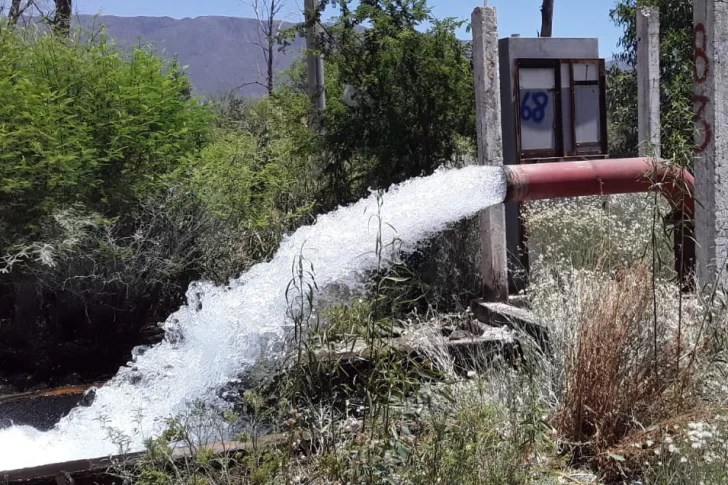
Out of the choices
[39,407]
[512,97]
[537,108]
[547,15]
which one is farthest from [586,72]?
[547,15]

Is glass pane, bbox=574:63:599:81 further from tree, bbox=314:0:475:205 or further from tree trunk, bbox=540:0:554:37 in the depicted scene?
tree trunk, bbox=540:0:554:37

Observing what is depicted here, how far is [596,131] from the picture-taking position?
7.25m

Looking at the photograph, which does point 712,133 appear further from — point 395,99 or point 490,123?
point 395,99

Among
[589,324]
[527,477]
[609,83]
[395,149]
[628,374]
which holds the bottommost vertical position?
[527,477]

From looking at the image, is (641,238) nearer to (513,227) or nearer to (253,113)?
(513,227)

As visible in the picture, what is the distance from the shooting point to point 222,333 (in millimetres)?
4406

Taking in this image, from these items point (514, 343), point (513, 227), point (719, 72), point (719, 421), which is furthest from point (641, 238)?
point (719, 421)

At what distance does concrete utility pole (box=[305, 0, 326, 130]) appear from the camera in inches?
350

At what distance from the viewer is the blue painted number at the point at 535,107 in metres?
6.87

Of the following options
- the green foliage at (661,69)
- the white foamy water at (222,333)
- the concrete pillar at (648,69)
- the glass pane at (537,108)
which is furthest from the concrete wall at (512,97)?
the green foliage at (661,69)

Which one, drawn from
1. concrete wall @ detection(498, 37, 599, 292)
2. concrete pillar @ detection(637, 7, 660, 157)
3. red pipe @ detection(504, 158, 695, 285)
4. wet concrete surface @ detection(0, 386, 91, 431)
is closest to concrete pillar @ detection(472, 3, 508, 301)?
concrete wall @ detection(498, 37, 599, 292)

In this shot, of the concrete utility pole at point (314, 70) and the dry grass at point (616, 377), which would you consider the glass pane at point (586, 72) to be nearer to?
the concrete utility pole at point (314, 70)

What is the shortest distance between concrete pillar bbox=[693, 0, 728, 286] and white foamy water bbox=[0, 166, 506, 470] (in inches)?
47.2

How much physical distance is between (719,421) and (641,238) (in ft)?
10.7
